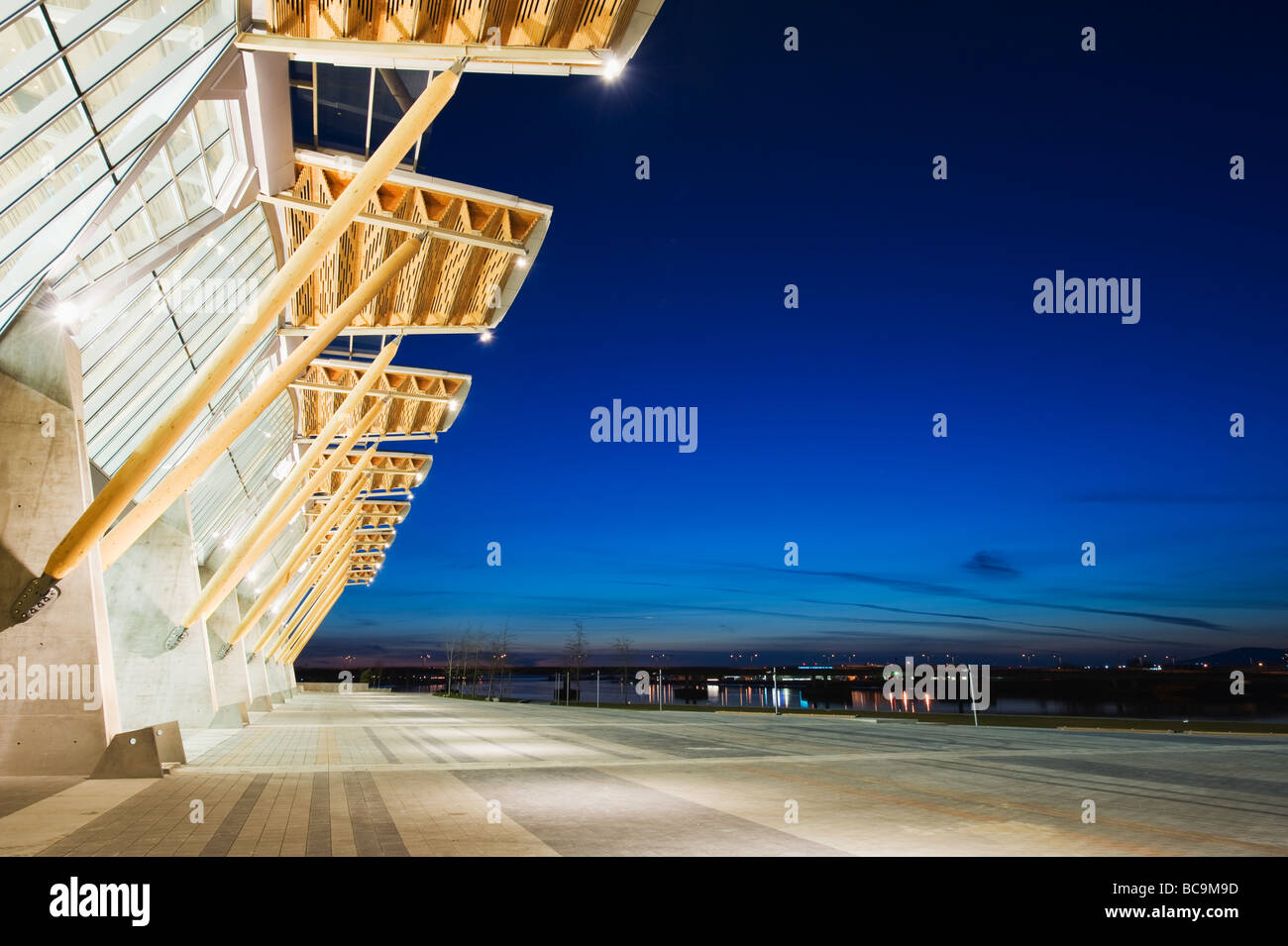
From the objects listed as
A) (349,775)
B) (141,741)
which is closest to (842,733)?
(349,775)

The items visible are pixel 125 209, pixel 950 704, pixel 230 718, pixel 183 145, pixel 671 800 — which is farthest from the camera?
pixel 950 704

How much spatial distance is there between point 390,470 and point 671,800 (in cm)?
2911

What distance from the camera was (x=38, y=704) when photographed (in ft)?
41.1

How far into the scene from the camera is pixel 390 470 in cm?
3684

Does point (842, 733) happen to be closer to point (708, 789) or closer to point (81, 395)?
point (708, 789)

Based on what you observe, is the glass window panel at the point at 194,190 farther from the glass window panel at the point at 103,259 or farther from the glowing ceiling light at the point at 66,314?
the glowing ceiling light at the point at 66,314

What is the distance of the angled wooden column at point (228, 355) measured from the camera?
12016mm

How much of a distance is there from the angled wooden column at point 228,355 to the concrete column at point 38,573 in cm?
36

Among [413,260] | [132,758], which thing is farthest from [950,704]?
[132,758]

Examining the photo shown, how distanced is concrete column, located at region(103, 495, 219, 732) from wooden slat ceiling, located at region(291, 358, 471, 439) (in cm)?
535

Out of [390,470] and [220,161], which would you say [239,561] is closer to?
[220,161]

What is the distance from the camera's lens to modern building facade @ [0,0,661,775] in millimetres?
9734

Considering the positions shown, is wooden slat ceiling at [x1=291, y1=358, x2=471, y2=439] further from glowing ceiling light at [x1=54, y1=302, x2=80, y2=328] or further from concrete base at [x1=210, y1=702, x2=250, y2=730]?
glowing ceiling light at [x1=54, y1=302, x2=80, y2=328]
